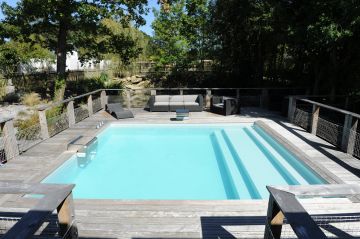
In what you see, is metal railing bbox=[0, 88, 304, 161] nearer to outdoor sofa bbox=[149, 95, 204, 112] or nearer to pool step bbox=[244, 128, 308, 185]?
outdoor sofa bbox=[149, 95, 204, 112]

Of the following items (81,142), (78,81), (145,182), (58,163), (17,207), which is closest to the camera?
(17,207)

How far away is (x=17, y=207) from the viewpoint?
3.79 metres

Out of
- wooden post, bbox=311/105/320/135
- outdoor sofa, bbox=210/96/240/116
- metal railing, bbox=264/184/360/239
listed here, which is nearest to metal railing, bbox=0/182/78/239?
metal railing, bbox=264/184/360/239

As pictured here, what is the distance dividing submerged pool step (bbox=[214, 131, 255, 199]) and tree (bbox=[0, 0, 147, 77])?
6.50 m

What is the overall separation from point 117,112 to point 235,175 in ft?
17.3

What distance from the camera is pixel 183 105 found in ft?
33.6

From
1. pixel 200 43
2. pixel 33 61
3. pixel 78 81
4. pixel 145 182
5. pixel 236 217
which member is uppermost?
pixel 200 43

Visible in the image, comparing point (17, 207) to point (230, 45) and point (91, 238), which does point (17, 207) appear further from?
point (230, 45)

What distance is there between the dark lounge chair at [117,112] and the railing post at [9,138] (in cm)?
398

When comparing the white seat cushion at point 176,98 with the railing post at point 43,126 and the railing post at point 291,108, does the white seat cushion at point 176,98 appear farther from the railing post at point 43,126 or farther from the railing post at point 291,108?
the railing post at point 43,126

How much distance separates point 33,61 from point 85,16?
1305cm

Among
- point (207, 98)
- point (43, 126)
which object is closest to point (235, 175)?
point (43, 126)

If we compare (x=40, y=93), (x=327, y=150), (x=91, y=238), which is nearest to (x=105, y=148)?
(x=91, y=238)

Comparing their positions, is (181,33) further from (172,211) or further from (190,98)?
(172,211)
